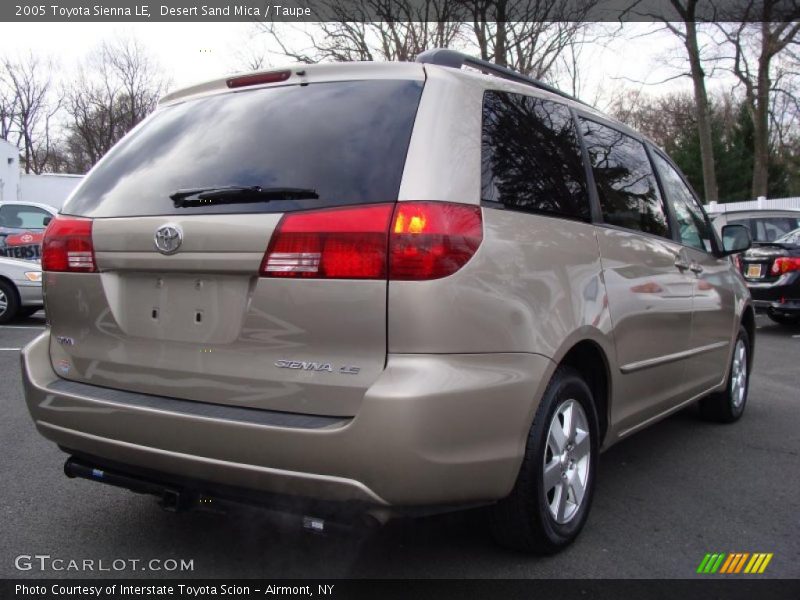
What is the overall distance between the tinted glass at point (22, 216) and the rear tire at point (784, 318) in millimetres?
11634

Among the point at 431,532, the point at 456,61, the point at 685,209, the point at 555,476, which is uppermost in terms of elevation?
the point at 456,61

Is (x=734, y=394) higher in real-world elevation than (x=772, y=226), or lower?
lower

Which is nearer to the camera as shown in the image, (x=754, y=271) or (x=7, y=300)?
(x=7, y=300)

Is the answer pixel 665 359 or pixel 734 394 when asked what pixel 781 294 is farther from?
pixel 665 359

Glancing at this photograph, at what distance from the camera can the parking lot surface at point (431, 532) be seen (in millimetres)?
2781

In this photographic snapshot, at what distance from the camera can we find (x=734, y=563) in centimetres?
289

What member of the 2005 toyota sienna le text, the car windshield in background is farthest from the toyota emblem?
the car windshield in background

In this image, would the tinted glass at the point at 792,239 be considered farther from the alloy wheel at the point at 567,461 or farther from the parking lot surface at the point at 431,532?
the alloy wheel at the point at 567,461

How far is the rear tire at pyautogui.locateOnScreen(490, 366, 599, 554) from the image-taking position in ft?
8.63

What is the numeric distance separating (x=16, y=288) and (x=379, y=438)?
930 centimetres

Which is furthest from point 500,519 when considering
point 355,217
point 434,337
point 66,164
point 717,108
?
point 66,164

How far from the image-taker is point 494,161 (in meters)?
2.60

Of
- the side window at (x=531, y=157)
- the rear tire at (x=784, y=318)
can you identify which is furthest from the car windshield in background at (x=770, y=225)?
the side window at (x=531, y=157)

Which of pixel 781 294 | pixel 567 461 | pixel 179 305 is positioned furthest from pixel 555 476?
pixel 781 294
